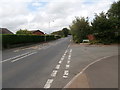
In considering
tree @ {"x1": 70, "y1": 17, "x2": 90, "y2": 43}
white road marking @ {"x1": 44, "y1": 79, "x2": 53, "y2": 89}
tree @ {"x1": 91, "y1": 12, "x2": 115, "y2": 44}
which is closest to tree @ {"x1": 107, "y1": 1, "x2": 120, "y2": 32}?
tree @ {"x1": 91, "y1": 12, "x2": 115, "y2": 44}

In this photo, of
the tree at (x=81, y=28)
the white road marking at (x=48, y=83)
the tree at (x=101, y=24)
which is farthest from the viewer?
the tree at (x=81, y=28)

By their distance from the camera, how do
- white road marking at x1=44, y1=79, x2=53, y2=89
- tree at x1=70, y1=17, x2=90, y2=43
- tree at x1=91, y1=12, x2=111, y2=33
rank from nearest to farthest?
white road marking at x1=44, y1=79, x2=53, y2=89
tree at x1=91, y1=12, x2=111, y2=33
tree at x1=70, y1=17, x2=90, y2=43

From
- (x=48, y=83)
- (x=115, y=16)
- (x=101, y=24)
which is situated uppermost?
(x=115, y=16)

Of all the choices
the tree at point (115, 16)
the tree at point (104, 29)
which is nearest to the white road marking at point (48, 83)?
the tree at point (104, 29)

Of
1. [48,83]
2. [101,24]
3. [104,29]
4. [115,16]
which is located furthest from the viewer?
[115,16]

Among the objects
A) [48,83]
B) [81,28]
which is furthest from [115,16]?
[48,83]

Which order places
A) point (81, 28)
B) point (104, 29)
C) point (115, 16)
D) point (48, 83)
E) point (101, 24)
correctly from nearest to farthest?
1. point (48, 83)
2. point (101, 24)
3. point (104, 29)
4. point (115, 16)
5. point (81, 28)

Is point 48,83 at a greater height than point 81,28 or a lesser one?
lesser

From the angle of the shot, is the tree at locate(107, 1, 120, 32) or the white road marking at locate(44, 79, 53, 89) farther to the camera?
the tree at locate(107, 1, 120, 32)

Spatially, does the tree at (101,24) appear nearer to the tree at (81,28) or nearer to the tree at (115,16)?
the tree at (115,16)

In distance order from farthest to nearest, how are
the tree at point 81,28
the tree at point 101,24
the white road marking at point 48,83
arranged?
the tree at point 81,28, the tree at point 101,24, the white road marking at point 48,83

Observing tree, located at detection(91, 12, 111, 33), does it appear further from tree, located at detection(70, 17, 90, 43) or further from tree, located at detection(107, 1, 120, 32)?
tree, located at detection(70, 17, 90, 43)

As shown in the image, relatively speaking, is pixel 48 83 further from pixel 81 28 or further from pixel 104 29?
pixel 81 28

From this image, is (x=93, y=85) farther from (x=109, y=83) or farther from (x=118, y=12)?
(x=118, y=12)
